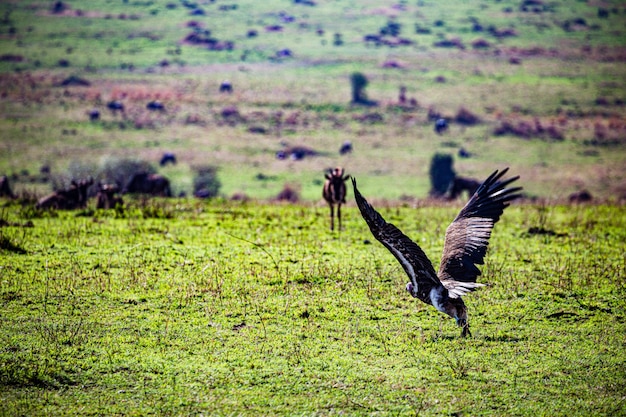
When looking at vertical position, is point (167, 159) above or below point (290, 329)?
below

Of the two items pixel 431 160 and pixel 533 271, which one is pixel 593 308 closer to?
pixel 533 271

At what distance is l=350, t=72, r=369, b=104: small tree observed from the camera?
76.9m

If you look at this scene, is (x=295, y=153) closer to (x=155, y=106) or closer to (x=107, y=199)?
(x=155, y=106)

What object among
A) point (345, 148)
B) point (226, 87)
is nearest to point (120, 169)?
point (345, 148)

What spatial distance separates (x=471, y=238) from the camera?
1137 cm

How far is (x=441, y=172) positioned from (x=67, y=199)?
3589 centimetres

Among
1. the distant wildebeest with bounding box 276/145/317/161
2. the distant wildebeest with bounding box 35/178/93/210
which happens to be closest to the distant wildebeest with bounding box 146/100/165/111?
the distant wildebeest with bounding box 276/145/317/161

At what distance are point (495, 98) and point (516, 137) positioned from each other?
42.8ft

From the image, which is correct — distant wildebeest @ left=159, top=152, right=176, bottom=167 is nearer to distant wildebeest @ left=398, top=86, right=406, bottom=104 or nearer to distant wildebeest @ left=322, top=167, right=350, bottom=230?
distant wildebeest @ left=398, top=86, right=406, bottom=104

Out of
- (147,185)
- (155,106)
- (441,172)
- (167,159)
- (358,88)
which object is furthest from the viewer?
(358,88)

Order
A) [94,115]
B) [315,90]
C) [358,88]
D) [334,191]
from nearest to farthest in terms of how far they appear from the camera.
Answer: [334,191]
[94,115]
[358,88]
[315,90]

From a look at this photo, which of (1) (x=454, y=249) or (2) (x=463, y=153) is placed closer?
(1) (x=454, y=249)

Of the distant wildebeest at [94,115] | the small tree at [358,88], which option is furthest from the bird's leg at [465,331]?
the small tree at [358,88]

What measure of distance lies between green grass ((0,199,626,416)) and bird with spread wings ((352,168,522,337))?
76 centimetres
